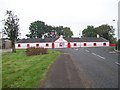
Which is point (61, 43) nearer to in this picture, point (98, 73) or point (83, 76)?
point (98, 73)

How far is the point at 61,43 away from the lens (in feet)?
336

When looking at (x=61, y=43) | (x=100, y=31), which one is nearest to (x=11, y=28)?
(x=61, y=43)

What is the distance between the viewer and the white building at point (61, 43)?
102463 millimetres

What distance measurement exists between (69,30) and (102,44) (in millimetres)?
56919

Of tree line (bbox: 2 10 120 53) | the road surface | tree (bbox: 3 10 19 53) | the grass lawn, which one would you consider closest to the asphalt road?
the road surface

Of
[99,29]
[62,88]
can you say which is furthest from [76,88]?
[99,29]

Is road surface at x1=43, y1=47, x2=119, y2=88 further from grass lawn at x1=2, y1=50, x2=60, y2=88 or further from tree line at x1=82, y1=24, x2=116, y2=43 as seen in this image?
tree line at x1=82, y1=24, x2=116, y2=43

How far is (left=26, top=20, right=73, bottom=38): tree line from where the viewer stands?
485 feet

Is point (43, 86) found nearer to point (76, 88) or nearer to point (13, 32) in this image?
point (76, 88)

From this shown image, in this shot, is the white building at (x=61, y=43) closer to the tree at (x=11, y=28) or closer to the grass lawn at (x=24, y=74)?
the tree at (x=11, y=28)

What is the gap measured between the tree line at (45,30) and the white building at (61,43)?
130ft

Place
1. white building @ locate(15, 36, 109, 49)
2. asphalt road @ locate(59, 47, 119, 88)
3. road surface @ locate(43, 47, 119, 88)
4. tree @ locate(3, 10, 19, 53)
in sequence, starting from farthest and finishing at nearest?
white building @ locate(15, 36, 109, 49)
tree @ locate(3, 10, 19, 53)
asphalt road @ locate(59, 47, 119, 88)
road surface @ locate(43, 47, 119, 88)

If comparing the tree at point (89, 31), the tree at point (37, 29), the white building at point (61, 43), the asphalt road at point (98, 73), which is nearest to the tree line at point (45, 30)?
the tree at point (37, 29)

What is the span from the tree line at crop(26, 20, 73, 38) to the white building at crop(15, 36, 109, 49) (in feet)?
130
